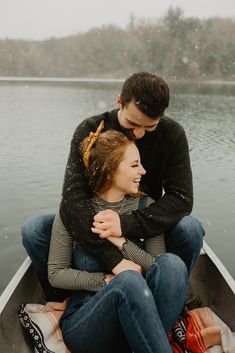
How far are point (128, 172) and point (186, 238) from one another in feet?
1.85

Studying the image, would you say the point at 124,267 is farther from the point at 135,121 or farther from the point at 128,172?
the point at 135,121

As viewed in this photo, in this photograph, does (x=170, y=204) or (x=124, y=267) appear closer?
(x=124, y=267)

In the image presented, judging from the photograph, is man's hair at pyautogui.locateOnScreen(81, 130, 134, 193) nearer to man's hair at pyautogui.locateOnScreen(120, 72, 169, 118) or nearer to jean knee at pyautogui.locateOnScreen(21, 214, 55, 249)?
man's hair at pyautogui.locateOnScreen(120, 72, 169, 118)

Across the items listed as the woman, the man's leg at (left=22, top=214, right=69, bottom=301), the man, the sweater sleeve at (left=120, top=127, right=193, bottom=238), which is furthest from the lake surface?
the sweater sleeve at (left=120, top=127, right=193, bottom=238)

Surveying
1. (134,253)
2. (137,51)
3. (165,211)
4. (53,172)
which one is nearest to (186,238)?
(165,211)

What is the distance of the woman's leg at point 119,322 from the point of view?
1.95 m

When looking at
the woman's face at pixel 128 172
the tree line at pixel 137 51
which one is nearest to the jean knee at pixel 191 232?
the woman's face at pixel 128 172

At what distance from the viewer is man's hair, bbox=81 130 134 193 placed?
2.47 m

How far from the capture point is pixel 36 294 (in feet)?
9.45

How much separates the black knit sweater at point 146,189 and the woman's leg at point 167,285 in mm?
277

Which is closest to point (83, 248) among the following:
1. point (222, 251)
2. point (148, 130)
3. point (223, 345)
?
point (148, 130)

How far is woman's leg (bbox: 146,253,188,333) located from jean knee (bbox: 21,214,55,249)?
77cm

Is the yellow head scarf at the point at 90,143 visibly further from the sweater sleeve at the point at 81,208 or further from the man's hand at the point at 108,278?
the man's hand at the point at 108,278

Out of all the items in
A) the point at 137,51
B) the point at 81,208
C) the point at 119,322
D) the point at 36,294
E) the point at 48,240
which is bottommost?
the point at 137,51
